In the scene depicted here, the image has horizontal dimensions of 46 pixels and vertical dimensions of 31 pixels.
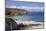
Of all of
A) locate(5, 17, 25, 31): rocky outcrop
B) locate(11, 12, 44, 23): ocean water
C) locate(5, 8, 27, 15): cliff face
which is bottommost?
locate(5, 17, 25, 31): rocky outcrop

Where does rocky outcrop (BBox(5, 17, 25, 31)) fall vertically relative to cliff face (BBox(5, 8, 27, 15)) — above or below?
below

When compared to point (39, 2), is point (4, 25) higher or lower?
lower

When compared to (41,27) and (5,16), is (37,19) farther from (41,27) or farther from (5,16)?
(5,16)

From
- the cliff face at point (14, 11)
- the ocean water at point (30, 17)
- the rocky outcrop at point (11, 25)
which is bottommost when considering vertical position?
the rocky outcrop at point (11, 25)

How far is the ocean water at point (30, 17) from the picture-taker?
1096 millimetres

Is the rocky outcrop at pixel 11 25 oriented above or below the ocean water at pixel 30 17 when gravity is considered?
below

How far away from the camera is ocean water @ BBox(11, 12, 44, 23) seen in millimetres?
1096

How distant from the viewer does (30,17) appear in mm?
1111

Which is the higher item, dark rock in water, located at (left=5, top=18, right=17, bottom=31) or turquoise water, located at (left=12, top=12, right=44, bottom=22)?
turquoise water, located at (left=12, top=12, right=44, bottom=22)

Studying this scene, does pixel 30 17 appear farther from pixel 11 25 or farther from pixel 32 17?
pixel 11 25

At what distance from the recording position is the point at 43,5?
1.12 metres

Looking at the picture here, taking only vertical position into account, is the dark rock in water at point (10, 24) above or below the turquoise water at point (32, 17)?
below
